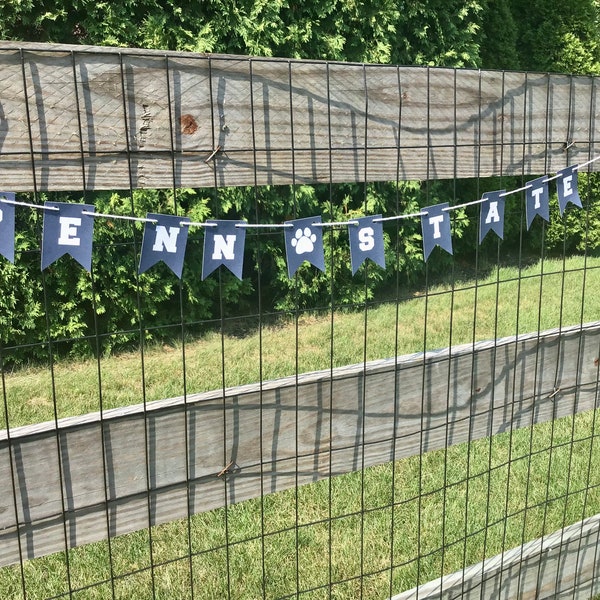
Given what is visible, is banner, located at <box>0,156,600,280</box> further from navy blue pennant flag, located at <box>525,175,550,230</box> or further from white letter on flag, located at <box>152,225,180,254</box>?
navy blue pennant flag, located at <box>525,175,550,230</box>

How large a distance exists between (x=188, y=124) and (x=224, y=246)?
270 mm

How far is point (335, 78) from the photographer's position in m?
1.58

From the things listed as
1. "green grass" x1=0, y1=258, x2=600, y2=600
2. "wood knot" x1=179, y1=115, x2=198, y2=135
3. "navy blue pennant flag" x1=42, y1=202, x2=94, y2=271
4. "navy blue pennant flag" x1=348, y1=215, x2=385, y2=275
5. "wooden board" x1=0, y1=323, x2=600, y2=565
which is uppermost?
"wood knot" x1=179, y1=115, x2=198, y2=135

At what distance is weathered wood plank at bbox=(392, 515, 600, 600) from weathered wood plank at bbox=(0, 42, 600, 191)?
129 centimetres

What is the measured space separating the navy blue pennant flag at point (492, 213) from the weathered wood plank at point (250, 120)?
0.29 ft

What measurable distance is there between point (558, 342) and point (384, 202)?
16.5 ft

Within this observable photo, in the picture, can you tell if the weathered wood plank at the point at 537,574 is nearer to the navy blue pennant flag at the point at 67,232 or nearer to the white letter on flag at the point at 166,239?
the white letter on flag at the point at 166,239

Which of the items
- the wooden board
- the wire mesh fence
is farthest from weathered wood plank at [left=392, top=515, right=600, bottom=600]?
the wooden board

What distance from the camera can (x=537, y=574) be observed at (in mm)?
2354

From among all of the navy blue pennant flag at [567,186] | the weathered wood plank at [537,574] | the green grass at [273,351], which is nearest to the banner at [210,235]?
the navy blue pennant flag at [567,186]

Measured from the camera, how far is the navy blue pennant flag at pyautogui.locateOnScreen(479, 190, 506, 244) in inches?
74.2

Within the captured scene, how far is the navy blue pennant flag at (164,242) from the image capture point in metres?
1.37

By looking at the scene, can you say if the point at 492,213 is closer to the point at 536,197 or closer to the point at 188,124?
the point at 536,197

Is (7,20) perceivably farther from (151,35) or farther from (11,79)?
(11,79)
